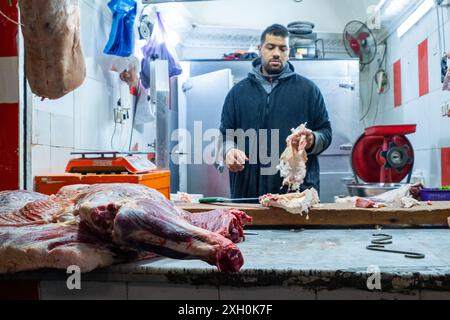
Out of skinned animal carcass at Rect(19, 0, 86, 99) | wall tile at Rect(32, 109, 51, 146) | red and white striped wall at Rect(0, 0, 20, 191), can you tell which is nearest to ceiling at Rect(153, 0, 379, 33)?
wall tile at Rect(32, 109, 51, 146)

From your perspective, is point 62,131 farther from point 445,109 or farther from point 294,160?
point 445,109

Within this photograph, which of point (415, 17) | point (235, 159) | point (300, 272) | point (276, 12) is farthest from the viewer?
point (276, 12)

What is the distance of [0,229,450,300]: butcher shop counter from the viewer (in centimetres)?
133

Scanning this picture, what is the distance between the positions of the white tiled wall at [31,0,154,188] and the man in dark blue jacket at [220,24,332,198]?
1168 mm

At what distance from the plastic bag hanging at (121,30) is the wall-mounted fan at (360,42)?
11.2ft

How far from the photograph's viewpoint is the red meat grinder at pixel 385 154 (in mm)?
4230

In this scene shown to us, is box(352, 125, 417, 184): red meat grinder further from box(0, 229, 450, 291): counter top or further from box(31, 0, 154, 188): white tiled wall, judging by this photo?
box(0, 229, 450, 291): counter top

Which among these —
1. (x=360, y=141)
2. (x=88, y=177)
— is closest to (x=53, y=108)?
(x=88, y=177)

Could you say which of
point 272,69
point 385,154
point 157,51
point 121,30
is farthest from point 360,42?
point 121,30

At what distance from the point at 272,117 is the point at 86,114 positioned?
156cm

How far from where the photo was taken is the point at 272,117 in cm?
374

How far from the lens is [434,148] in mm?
5105

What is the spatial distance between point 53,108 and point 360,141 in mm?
2915
